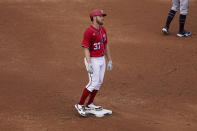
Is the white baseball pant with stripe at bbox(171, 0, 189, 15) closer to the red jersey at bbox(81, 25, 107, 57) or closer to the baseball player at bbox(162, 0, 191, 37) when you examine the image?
the baseball player at bbox(162, 0, 191, 37)

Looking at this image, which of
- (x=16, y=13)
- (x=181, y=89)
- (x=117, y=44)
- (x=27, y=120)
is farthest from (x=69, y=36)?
(x=27, y=120)

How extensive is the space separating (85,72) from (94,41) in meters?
3.27

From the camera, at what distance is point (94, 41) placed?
26.9 ft

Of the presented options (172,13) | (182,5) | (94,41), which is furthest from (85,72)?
(182,5)

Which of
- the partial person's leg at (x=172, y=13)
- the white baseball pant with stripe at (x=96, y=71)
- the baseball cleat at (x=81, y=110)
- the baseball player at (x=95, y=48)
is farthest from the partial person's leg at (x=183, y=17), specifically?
the baseball cleat at (x=81, y=110)

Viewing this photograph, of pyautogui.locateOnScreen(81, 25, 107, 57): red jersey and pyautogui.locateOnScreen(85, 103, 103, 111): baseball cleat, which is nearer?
pyautogui.locateOnScreen(81, 25, 107, 57): red jersey

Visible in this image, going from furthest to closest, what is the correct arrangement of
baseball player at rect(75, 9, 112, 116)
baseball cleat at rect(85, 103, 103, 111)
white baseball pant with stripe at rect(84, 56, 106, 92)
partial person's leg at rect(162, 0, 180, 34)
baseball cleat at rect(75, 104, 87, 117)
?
partial person's leg at rect(162, 0, 180, 34) → baseball cleat at rect(85, 103, 103, 111) → baseball cleat at rect(75, 104, 87, 117) → white baseball pant with stripe at rect(84, 56, 106, 92) → baseball player at rect(75, 9, 112, 116)

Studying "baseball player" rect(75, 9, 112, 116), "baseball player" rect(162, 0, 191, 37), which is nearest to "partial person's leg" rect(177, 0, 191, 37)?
"baseball player" rect(162, 0, 191, 37)

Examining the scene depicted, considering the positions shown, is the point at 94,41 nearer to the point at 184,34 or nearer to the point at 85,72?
the point at 85,72

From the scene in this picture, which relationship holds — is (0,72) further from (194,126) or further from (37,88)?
(194,126)

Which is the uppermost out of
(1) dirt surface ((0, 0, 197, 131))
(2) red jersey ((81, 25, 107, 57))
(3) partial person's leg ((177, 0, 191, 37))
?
(2) red jersey ((81, 25, 107, 57))

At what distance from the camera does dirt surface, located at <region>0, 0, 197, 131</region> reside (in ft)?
27.8

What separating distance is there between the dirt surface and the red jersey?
4.37 ft

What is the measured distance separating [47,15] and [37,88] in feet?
19.3
